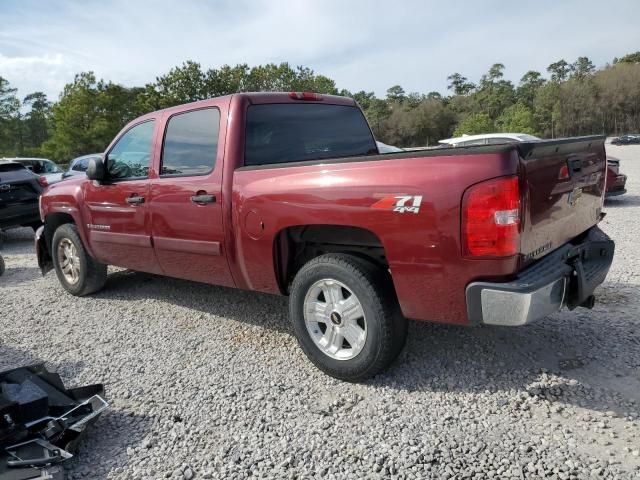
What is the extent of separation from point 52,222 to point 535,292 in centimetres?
539

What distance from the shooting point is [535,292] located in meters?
2.47

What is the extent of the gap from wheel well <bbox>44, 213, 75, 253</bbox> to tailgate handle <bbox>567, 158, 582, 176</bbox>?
16.7 feet

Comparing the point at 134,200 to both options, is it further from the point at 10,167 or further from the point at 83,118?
the point at 83,118

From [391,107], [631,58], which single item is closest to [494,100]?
[391,107]

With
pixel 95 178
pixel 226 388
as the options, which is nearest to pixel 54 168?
pixel 95 178

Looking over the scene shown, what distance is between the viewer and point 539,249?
2760 millimetres

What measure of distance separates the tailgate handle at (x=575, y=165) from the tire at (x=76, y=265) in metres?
4.65

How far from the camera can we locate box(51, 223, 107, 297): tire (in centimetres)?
531

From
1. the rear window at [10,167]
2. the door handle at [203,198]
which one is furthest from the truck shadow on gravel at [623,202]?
the rear window at [10,167]

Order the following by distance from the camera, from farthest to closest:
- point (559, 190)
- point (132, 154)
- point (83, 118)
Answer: point (83, 118) → point (132, 154) → point (559, 190)

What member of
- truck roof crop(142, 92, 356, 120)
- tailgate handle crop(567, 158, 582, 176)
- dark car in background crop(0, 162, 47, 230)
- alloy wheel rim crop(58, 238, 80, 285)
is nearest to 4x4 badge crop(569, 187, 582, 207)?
tailgate handle crop(567, 158, 582, 176)

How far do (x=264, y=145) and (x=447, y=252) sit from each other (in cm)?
184

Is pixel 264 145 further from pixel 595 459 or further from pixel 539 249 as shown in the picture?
pixel 595 459

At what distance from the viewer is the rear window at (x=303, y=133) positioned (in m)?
3.79
